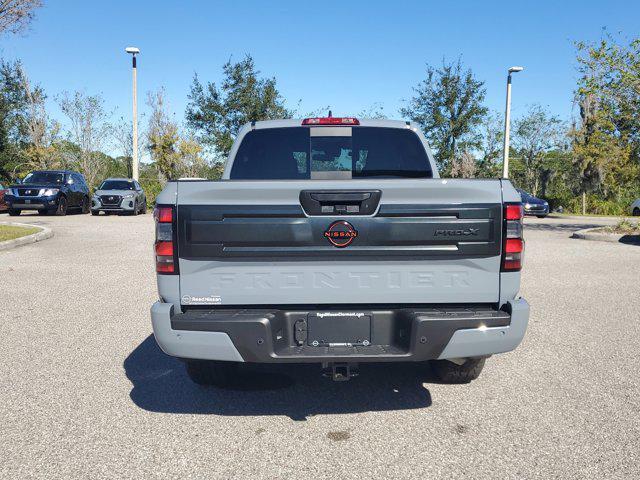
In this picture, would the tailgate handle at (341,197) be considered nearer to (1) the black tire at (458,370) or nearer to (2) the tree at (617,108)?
(1) the black tire at (458,370)

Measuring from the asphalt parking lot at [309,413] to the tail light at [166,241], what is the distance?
3.37 feet

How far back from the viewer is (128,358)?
4.83m

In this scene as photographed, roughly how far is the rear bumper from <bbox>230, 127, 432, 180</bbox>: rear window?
69.5 inches

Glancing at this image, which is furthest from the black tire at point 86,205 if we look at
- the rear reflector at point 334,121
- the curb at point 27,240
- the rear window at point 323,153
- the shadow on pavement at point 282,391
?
the rear reflector at point 334,121

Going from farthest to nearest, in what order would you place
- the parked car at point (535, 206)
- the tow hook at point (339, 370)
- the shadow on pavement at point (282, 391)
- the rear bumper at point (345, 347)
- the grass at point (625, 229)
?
1. the parked car at point (535, 206)
2. the grass at point (625, 229)
3. the shadow on pavement at point (282, 391)
4. the tow hook at point (339, 370)
5. the rear bumper at point (345, 347)

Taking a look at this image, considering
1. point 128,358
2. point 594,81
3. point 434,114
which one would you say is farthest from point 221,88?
point 128,358

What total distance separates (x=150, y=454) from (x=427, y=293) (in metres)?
1.79

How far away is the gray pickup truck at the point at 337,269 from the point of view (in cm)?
310

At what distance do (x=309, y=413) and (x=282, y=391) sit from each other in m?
0.45

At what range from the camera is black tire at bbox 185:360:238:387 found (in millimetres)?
3959

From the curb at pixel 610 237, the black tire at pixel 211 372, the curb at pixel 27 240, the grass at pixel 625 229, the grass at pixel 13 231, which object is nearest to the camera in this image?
the black tire at pixel 211 372

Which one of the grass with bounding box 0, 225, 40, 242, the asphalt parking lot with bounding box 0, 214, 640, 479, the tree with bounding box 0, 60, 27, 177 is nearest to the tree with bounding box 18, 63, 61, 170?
the tree with bounding box 0, 60, 27, 177

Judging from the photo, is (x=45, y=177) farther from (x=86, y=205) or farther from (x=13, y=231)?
(x=13, y=231)

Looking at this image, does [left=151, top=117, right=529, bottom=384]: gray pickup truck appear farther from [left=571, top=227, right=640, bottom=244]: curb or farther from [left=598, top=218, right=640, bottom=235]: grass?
[left=598, top=218, right=640, bottom=235]: grass
